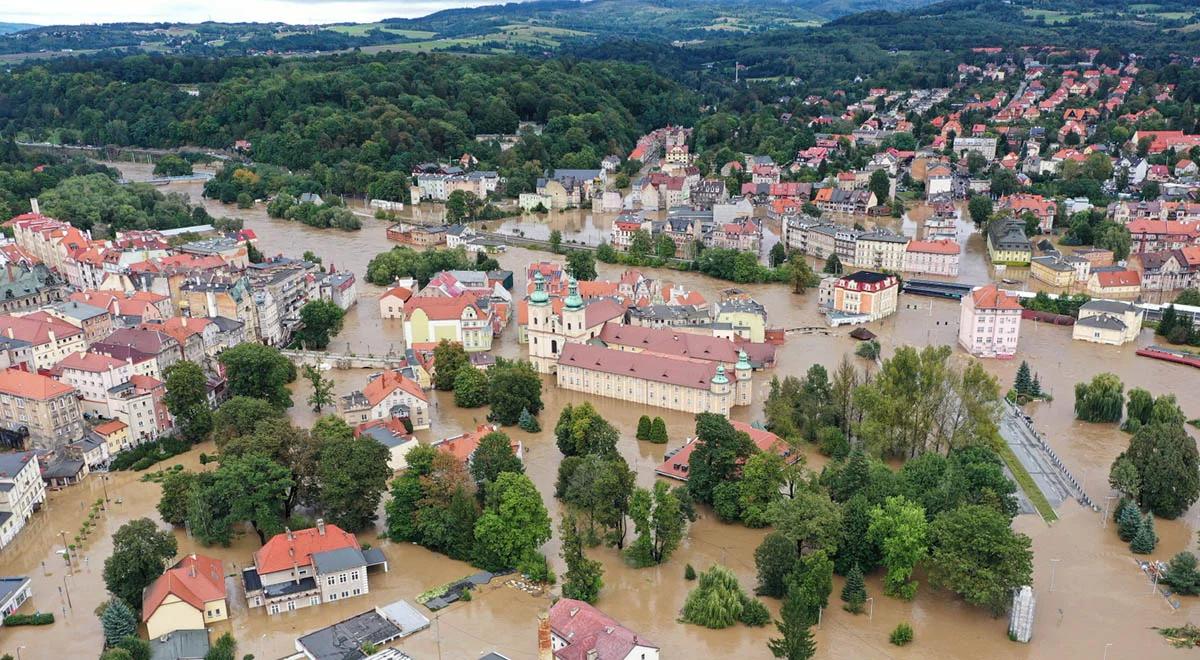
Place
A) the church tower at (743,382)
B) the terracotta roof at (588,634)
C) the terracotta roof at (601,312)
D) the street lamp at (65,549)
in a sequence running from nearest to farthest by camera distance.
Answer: the terracotta roof at (588,634)
the street lamp at (65,549)
the church tower at (743,382)
the terracotta roof at (601,312)

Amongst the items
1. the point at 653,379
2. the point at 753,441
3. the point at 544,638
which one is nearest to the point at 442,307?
the point at 653,379

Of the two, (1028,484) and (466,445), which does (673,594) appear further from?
(1028,484)

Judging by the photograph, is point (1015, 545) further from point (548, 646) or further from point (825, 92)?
point (825, 92)

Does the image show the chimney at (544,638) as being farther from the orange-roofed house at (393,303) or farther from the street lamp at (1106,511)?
the orange-roofed house at (393,303)

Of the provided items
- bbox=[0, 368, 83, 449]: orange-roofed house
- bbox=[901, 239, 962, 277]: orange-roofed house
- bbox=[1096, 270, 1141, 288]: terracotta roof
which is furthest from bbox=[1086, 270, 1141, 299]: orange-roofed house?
bbox=[0, 368, 83, 449]: orange-roofed house

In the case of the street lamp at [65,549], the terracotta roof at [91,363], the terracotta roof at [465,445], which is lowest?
the street lamp at [65,549]

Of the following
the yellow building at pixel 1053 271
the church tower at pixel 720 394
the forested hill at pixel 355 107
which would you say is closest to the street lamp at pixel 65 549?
the church tower at pixel 720 394
